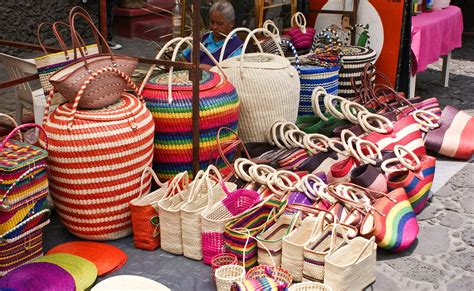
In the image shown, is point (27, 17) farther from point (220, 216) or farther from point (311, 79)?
point (220, 216)

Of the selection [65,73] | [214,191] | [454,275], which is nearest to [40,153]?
[65,73]

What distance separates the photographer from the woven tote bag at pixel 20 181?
2521mm

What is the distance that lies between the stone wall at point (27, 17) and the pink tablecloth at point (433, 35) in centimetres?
527

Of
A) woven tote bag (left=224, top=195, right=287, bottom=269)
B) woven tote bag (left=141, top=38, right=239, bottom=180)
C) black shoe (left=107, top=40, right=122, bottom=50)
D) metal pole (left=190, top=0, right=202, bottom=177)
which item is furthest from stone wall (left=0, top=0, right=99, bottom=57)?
woven tote bag (left=224, top=195, right=287, bottom=269)

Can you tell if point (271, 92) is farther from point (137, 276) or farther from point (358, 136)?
point (137, 276)

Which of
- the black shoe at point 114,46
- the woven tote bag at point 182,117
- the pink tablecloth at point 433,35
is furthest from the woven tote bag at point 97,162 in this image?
the black shoe at point 114,46

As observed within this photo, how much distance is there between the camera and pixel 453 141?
166 inches

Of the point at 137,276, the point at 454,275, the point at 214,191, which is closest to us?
the point at 137,276

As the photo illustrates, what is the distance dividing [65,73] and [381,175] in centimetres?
183

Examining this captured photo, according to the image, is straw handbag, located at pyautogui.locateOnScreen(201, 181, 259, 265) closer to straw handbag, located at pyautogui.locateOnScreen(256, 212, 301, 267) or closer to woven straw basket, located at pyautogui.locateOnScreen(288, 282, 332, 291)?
straw handbag, located at pyautogui.locateOnScreen(256, 212, 301, 267)

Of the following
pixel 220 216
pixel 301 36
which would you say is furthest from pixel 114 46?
pixel 220 216

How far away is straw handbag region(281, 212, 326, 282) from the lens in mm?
2596

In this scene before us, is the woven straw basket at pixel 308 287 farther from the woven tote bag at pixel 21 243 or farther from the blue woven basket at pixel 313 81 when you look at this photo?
the blue woven basket at pixel 313 81

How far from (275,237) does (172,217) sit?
0.52 m
